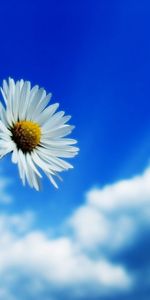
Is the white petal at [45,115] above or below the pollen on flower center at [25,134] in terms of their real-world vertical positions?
above

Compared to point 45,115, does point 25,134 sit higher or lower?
lower

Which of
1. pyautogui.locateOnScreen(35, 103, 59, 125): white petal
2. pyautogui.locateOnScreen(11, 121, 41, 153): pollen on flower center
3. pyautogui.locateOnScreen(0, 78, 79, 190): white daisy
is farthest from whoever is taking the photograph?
pyautogui.locateOnScreen(35, 103, 59, 125): white petal

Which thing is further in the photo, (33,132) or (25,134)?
(33,132)

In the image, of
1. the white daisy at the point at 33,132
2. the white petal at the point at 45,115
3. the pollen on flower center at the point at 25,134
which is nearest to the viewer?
the white daisy at the point at 33,132

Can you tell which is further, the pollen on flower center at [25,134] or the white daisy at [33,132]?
the pollen on flower center at [25,134]

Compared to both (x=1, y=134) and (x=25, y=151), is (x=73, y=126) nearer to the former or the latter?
(x=25, y=151)

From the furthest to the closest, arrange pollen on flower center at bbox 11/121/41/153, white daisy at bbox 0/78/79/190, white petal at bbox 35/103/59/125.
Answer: white petal at bbox 35/103/59/125 → pollen on flower center at bbox 11/121/41/153 → white daisy at bbox 0/78/79/190
